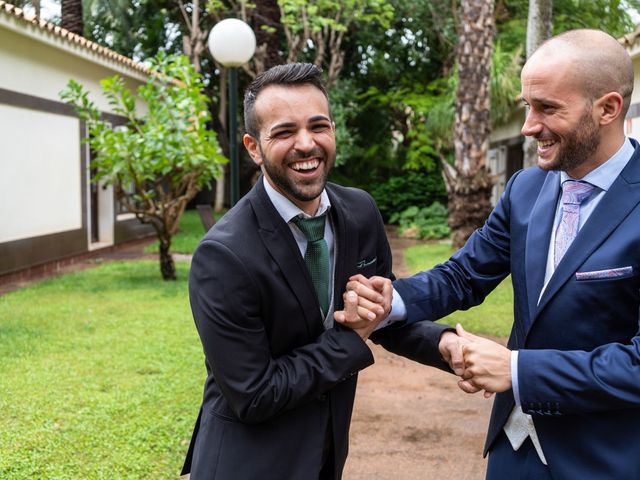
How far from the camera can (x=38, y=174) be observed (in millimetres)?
11758

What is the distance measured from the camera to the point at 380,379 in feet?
19.4

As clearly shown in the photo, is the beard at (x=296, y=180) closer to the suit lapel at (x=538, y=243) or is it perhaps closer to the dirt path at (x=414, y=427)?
the suit lapel at (x=538, y=243)

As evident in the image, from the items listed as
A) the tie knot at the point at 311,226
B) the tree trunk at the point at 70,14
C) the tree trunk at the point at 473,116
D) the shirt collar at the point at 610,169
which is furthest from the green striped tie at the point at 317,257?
the tree trunk at the point at 70,14

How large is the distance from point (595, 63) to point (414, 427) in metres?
3.44

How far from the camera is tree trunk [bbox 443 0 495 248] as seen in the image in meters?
12.4

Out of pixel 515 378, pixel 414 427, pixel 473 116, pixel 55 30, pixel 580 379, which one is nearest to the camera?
pixel 580 379

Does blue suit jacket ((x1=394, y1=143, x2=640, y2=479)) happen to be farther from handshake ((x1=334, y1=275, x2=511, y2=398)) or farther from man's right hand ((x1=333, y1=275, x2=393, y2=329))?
man's right hand ((x1=333, y1=275, x2=393, y2=329))

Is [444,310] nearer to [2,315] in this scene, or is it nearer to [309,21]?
[2,315]

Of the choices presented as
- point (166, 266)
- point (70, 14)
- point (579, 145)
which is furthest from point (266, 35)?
point (579, 145)

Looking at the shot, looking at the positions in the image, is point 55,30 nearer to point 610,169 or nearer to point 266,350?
point 266,350

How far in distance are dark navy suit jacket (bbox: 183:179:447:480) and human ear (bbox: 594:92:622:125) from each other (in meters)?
0.76

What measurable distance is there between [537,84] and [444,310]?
35.6 inches

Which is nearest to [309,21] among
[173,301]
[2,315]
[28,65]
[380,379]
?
[28,65]

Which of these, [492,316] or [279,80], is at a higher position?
[279,80]
